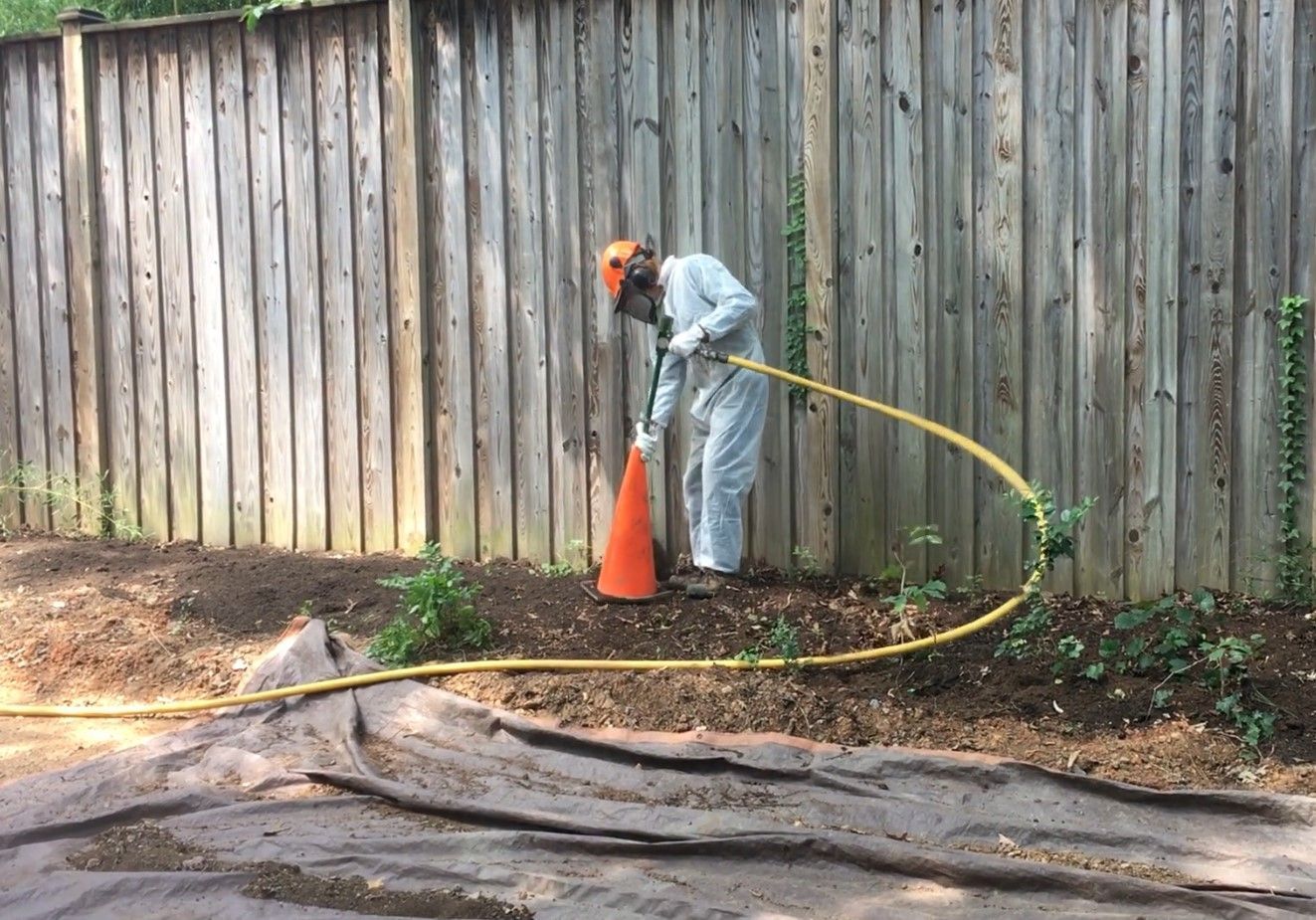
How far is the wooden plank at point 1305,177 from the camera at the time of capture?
5.35 meters

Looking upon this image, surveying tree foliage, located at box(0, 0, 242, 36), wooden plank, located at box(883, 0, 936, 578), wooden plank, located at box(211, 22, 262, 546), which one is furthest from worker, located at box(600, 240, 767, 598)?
tree foliage, located at box(0, 0, 242, 36)

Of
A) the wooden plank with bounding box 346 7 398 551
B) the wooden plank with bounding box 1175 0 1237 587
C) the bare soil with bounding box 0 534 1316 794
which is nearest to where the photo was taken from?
the bare soil with bounding box 0 534 1316 794

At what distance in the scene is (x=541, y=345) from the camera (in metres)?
6.68

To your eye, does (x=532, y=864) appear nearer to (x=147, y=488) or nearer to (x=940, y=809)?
(x=940, y=809)

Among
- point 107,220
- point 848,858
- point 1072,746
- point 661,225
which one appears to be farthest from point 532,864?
point 107,220

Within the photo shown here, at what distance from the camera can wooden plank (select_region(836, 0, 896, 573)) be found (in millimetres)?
6012

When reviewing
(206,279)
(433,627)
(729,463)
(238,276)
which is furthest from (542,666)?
(206,279)

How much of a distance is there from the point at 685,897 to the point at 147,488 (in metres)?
5.48

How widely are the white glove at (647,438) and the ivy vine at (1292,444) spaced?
2.83 m

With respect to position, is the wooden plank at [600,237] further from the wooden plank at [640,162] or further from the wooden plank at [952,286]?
the wooden plank at [952,286]

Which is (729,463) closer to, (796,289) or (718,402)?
(718,402)

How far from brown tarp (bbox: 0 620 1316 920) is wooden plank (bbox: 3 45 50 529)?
3.80m

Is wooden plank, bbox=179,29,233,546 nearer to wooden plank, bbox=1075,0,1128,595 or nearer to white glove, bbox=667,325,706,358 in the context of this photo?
white glove, bbox=667,325,706,358

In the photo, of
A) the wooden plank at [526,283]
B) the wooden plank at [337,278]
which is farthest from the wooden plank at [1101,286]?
the wooden plank at [337,278]
